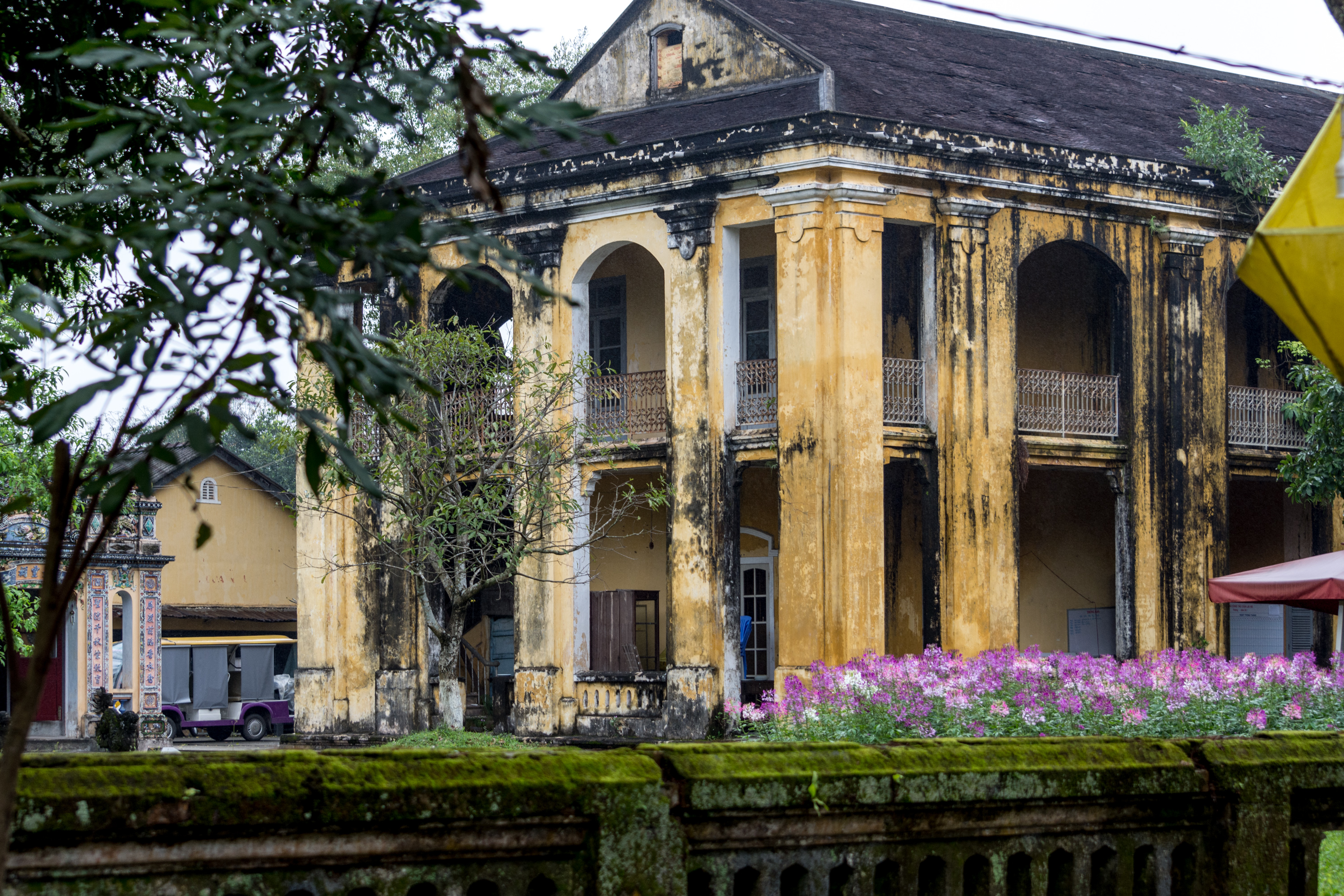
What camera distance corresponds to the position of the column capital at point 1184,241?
18.6 meters

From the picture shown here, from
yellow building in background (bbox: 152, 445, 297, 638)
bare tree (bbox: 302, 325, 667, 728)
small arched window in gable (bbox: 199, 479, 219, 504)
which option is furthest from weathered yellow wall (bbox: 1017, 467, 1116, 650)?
small arched window in gable (bbox: 199, 479, 219, 504)

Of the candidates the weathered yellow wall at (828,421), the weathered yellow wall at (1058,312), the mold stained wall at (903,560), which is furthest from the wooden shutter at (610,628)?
the weathered yellow wall at (1058,312)

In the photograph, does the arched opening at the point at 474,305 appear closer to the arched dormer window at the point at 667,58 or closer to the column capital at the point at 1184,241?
the arched dormer window at the point at 667,58

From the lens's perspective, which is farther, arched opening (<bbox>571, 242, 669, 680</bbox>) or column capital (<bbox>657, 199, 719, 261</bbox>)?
arched opening (<bbox>571, 242, 669, 680</bbox>)

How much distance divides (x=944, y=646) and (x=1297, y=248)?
43.1 ft

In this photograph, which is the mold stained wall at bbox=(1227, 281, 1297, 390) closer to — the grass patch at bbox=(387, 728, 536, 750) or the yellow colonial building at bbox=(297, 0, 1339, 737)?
the yellow colonial building at bbox=(297, 0, 1339, 737)

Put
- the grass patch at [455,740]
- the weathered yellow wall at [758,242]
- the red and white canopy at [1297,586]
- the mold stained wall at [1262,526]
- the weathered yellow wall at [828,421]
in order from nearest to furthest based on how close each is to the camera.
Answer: the red and white canopy at [1297,586]
the grass patch at [455,740]
the weathered yellow wall at [828,421]
the weathered yellow wall at [758,242]
the mold stained wall at [1262,526]

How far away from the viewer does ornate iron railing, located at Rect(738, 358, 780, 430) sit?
1725 centimetres

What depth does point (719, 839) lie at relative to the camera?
3.75 m

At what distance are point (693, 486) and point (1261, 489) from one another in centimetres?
886

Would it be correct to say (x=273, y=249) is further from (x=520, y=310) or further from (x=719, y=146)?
(x=520, y=310)

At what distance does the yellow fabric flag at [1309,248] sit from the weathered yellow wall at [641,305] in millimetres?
16283

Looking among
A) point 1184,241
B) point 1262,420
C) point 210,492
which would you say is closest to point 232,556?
point 210,492

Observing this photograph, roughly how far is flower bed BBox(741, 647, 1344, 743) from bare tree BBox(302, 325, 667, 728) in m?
5.64
